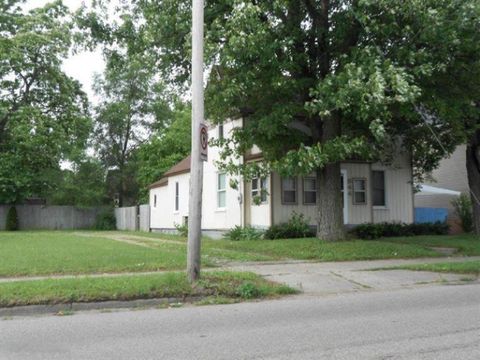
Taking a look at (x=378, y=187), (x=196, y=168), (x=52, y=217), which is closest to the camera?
(x=196, y=168)

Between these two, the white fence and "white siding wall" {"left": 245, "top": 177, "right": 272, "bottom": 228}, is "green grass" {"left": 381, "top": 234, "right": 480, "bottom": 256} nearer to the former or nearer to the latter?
"white siding wall" {"left": 245, "top": 177, "right": 272, "bottom": 228}

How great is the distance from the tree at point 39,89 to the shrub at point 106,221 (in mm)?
8464

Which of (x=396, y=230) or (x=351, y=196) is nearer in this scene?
(x=396, y=230)

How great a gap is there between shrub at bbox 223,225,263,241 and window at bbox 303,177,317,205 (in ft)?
7.65

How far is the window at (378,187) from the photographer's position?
2277cm

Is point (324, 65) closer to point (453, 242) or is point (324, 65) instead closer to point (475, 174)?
point (453, 242)

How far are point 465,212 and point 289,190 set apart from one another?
8.92 meters

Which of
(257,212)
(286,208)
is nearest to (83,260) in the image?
(257,212)

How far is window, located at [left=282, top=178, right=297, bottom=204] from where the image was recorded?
20.8 metres

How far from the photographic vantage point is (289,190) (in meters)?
21.0

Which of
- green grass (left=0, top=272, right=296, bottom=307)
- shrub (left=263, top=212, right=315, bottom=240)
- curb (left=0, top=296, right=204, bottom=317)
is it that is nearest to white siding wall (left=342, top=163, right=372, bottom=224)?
shrub (left=263, top=212, right=315, bottom=240)

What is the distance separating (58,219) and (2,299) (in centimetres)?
3286

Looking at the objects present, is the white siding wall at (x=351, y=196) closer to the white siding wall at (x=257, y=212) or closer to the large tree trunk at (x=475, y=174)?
the white siding wall at (x=257, y=212)

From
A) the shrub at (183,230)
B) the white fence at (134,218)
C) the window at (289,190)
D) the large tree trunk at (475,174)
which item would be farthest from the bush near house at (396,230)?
the white fence at (134,218)
